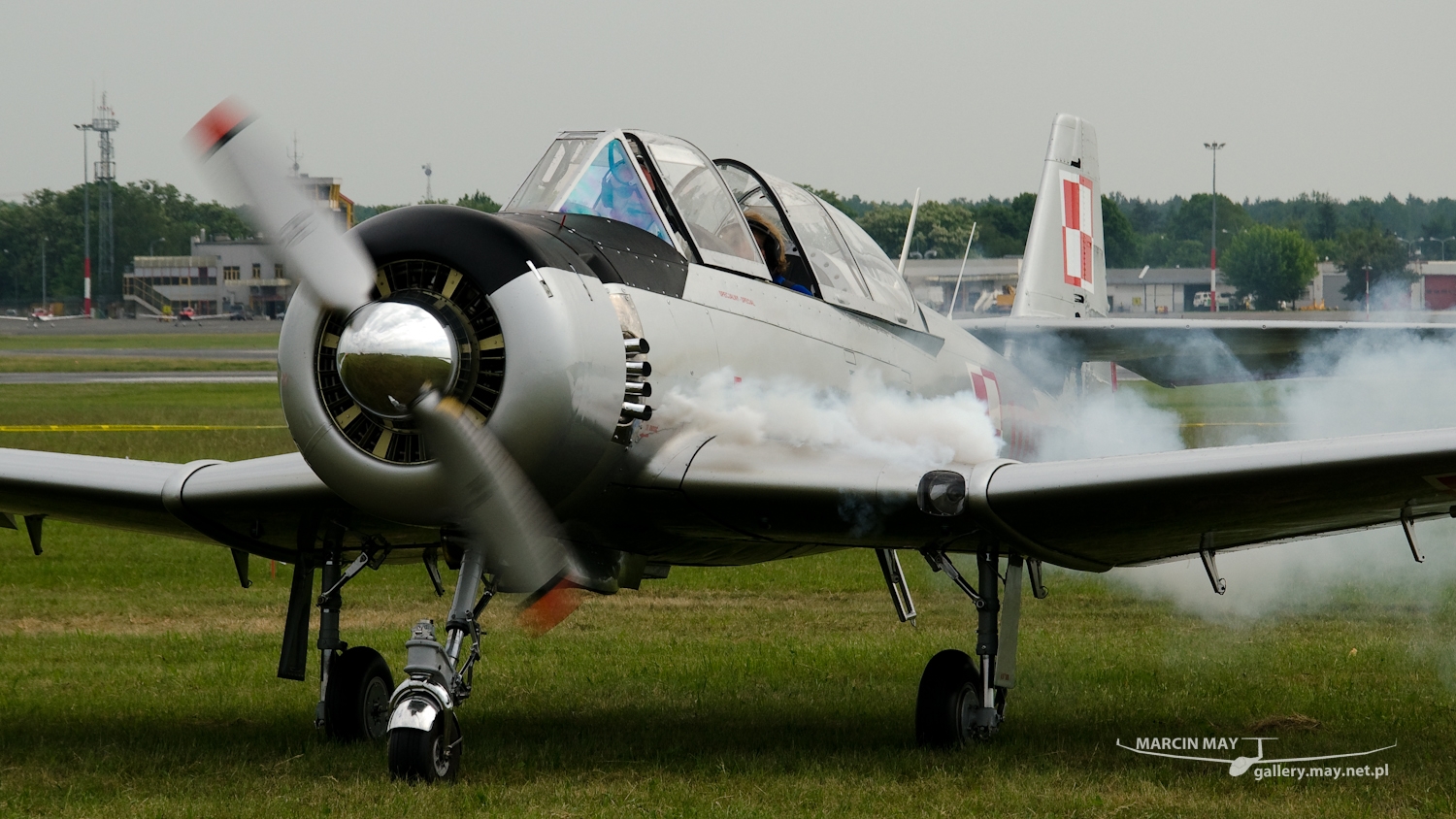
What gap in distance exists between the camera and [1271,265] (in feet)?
270

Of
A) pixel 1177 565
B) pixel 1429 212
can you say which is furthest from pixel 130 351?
pixel 1429 212

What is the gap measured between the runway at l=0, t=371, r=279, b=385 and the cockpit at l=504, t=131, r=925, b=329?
1494 inches

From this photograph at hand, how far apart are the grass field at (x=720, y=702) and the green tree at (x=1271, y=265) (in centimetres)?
6819

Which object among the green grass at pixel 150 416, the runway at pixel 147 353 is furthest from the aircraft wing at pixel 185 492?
the runway at pixel 147 353

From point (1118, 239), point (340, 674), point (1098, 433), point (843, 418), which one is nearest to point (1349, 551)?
point (1098, 433)

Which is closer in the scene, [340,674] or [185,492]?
[185,492]

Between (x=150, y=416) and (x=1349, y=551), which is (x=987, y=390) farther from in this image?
(x=150, y=416)

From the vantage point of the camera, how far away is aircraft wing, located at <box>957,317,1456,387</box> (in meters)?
9.94

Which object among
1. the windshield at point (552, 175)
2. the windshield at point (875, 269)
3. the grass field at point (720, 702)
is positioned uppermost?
the windshield at point (552, 175)

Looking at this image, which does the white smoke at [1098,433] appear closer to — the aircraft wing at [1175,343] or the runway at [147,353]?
the aircraft wing at [1175,343]

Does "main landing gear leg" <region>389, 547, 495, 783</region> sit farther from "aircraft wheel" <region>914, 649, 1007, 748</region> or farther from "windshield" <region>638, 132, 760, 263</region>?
"aircraft wheel" <region>914, 649, 1007, 748</region>

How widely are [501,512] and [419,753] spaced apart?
3.30ft

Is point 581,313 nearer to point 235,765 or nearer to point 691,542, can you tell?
point 691,542

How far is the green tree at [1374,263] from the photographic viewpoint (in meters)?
67.8
